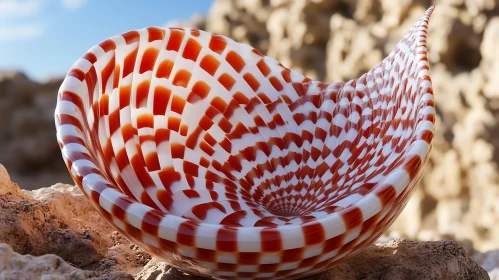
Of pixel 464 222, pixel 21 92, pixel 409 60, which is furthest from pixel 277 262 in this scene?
pixel 21 92

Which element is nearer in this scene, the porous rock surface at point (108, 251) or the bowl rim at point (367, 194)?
the bowl rim at point (367, 194)

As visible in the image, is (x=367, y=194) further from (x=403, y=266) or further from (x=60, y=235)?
(x=60, y=235)

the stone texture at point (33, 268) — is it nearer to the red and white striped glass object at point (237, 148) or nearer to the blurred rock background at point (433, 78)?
the red and white striped glass object at point (237, 148)

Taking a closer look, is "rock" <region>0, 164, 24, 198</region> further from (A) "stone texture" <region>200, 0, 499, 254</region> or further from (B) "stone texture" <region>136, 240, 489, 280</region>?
(A) "stone texture" <region>200, 0, 499, 254</region>

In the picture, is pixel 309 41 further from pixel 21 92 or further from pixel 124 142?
pixel 124 142

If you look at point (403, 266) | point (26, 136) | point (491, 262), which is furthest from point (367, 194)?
point (26, 136)

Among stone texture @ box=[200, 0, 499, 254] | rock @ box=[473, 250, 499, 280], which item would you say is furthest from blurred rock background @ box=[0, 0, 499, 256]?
rock @ box=[473, 250, 499, 280]

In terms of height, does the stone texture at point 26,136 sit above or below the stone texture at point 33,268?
below

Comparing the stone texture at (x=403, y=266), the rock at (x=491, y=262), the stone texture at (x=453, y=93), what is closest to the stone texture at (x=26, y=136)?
the stone texture at (x=453, y=93)
